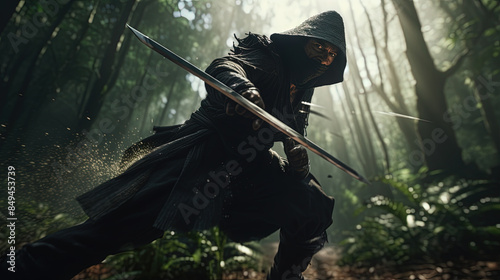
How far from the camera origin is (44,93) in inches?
377

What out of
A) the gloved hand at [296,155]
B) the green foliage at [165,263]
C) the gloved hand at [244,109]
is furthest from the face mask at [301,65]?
the green foliage at [165,263]

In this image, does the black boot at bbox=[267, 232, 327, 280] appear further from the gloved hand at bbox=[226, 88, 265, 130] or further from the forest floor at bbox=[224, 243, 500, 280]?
the forest floor at bbox=[224, 243, 500, 280]

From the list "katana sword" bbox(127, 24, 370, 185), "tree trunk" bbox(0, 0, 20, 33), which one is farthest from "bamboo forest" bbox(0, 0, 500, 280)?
"katana sword" bbox(127, 24, 370, 185)

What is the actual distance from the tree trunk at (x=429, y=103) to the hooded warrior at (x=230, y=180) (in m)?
6.64

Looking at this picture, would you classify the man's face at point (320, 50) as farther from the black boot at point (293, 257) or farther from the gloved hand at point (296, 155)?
the black boot at point (293, 257)

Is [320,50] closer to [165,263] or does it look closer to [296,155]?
[296,155]

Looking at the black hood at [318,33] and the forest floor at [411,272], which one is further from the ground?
the black hood at [318,33]

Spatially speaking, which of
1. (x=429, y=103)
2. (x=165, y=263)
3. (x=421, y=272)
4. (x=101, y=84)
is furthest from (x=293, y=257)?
(x=429, y=103)

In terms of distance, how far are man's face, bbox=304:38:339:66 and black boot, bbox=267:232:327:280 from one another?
1.55m

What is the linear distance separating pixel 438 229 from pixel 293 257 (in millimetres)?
3968

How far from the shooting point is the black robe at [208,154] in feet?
4.23

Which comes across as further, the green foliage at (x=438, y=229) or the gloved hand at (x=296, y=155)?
the green foliage at (x=438, y=229)

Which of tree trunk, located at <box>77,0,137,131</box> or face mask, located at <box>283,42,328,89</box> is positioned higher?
tree trunk, located at <box>77,0,137,131</box>

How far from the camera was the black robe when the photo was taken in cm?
129
